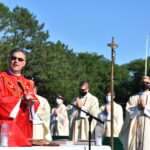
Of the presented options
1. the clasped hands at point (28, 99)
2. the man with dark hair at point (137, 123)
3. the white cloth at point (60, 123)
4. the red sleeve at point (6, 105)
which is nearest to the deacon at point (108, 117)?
the white cloth at point (60, 123)

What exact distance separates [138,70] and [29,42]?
3007 centimetres

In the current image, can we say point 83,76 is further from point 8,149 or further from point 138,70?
point 8,149

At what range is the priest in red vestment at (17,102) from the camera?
834cm

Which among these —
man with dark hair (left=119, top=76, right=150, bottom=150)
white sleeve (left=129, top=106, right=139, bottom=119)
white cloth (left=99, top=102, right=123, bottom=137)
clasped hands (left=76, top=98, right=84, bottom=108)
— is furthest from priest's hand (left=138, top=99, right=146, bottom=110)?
white cloth (left=99, top=102, right=123, bottom=137)

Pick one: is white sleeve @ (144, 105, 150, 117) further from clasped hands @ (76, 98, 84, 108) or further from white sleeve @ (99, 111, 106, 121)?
white sleeve @ (99, 111, 106, 121)

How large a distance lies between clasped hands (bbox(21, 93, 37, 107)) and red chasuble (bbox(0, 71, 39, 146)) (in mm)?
96

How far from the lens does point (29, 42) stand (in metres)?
63.2

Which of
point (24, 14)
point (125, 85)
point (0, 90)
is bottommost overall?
point (0, 90)

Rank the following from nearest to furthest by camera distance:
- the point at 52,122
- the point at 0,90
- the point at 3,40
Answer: the point at 0,90
the point at 52,122
the point at 3,40

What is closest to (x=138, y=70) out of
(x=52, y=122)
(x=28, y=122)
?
(x=52, y=122)

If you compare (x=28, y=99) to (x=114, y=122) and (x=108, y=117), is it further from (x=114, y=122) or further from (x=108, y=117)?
(x=114, y=122)

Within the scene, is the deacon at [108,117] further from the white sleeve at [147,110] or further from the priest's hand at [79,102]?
the white sleeve at [147,110]

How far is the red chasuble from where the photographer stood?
328 inches

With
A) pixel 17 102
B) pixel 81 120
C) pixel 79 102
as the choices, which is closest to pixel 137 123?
pixel 79 102
